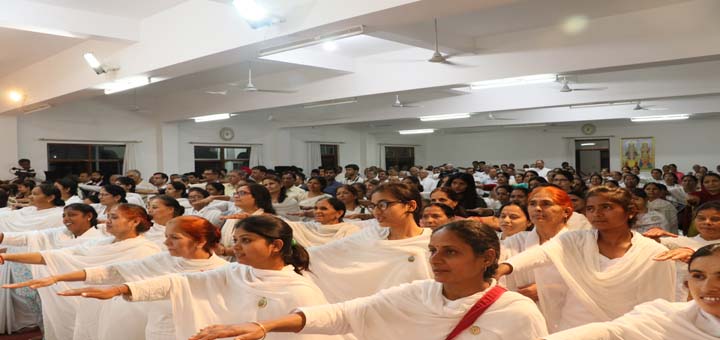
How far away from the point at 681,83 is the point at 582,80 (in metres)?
1.51

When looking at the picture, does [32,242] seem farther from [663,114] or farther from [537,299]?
[663,114]

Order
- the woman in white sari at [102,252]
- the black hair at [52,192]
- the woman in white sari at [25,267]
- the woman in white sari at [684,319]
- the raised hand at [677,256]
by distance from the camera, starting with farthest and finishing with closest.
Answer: the black hair at [52,192]
the woman in white sari at [25,267]
the woman in white sari at [102,252]
the raised hand at [677,256]
the woman in white sari at [684,319]

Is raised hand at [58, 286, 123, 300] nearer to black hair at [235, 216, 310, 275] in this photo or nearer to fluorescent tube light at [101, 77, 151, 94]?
black hair at [235, 216, 310, 275]

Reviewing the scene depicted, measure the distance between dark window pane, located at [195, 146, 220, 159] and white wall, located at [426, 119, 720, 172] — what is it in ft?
32.1

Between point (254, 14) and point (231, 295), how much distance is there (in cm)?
308

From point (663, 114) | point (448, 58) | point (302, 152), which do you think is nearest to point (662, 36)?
point (448, 58)

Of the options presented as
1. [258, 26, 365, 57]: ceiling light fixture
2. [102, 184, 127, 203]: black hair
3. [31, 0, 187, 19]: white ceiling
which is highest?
[31, 0, 187, 19]: white ceiling

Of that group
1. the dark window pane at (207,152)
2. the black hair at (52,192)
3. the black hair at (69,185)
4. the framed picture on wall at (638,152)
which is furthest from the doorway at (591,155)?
the black hair at (52,192)

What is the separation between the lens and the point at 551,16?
20.3 feet

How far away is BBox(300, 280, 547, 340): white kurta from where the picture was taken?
1.80m

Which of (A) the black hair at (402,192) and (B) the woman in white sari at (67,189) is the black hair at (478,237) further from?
(B) the woman in white sari at (67,189)

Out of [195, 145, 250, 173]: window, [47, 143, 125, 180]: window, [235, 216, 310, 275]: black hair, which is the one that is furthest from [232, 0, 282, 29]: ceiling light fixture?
[195, 145, 250, 173]: window

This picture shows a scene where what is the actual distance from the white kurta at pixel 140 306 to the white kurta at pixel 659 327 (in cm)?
197

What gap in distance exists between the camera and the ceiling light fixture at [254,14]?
→ 4.73m
